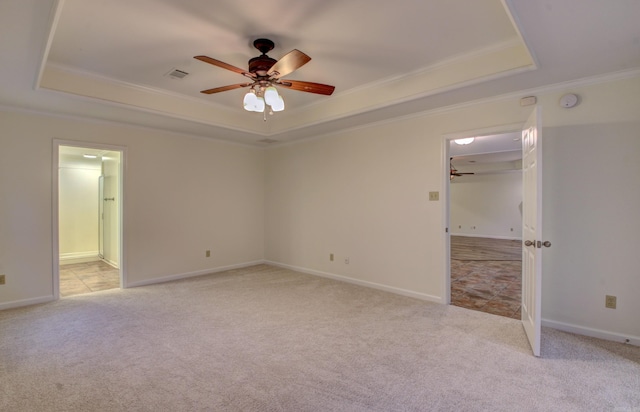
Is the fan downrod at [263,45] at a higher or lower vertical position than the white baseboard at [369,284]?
higher

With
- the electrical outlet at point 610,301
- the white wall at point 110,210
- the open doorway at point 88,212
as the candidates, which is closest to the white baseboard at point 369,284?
the electrical outlet at point 610,301

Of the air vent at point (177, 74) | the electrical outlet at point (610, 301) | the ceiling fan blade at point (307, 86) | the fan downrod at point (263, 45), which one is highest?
the air vent at point (177, 74)

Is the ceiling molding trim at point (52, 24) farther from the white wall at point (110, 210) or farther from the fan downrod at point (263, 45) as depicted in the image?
the white wall at point (110, 210)

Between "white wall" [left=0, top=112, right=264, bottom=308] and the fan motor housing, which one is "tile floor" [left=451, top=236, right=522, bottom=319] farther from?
"white wall" [left=0, top=112, right=264, bottom=308]

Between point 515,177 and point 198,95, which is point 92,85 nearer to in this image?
point 198,95

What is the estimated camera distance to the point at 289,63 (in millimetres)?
2459

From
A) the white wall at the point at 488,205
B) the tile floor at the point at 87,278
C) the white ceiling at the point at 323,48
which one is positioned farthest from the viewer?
the white wall at the point at 488,205

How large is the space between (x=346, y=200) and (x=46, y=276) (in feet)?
13.6

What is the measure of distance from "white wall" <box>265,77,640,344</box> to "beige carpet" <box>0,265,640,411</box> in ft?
1.45

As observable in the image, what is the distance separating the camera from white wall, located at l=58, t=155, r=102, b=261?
6684mm

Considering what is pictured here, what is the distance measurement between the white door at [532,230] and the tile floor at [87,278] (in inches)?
207

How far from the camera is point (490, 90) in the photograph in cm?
326

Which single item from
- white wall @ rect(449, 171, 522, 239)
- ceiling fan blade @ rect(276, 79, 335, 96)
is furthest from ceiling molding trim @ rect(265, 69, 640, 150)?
white wall @ rect(449, 171, 522, 239)

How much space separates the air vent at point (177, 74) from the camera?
11.1 feet
